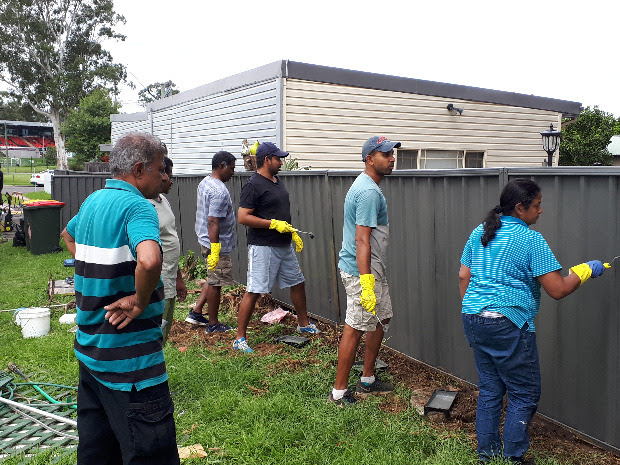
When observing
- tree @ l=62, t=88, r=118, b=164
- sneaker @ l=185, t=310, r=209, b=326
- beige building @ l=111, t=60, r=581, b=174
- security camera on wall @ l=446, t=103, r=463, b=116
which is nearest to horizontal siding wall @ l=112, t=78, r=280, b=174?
beige building @ l=111, t=60, r=581, b=174

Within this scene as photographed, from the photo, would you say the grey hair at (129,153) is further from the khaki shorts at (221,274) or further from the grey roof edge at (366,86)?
the grey roof edge at (366,86)

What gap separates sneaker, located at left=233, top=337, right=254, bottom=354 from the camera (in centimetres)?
543

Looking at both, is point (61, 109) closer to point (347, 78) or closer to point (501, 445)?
point (347, 78)

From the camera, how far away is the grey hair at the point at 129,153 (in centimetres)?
244

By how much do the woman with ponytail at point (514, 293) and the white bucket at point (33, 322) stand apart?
198 inches

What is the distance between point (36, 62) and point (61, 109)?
159 inches

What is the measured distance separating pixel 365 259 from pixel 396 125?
31.3 ft

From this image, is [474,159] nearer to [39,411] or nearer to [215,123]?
[215,123]

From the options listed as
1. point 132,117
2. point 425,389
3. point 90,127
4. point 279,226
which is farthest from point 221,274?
point 90,127

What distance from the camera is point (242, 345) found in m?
5.45

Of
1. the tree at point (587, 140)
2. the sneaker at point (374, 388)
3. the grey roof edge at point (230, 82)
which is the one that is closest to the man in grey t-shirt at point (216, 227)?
the sneaker at point (374, 388)

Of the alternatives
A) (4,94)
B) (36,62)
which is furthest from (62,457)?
(4,94)

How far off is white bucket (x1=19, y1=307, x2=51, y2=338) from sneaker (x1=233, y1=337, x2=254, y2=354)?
94.8 inches

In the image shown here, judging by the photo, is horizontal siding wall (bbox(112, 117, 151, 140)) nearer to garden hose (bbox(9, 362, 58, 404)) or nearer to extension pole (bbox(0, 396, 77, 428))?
garden hose (bbox(9, 362, 58, 404))
